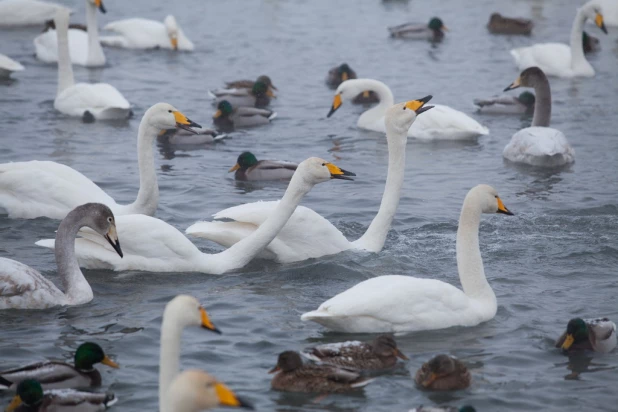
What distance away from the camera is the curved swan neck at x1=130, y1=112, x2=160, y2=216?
1062cm

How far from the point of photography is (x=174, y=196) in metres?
12.1

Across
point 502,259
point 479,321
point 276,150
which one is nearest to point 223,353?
point 479,321

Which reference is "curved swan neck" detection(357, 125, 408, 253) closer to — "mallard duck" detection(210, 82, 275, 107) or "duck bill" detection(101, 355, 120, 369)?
"duck bill" detection(101, 355, 120, 369)

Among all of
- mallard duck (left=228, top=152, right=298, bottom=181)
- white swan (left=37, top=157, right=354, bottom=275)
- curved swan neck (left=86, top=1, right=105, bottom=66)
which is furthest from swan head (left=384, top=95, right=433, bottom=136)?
curved swan neck (left=86, top=1, right=105, bottom=66)

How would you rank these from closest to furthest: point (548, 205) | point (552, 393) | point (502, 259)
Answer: point (552, 393) → point (502, 259) → point (548, 205)

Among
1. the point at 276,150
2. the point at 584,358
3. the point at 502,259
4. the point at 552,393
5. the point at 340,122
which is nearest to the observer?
the point at 552,393

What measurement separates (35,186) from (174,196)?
1.94 metres

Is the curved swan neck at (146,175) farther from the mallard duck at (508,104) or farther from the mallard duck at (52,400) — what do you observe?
the mallard duck at (508,104)

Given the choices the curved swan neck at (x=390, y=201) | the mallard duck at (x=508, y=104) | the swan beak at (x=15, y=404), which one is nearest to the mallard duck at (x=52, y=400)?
the swan beak at (x=15, y=404)

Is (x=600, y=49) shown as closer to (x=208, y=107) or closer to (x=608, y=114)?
(x=608, y=114)

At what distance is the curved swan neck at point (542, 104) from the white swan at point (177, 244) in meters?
6.19

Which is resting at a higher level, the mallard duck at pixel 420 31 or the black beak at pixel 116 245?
the mallard duck at pixel 420 31

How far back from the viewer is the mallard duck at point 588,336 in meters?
7.63

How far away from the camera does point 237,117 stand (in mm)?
15594
